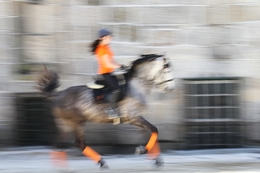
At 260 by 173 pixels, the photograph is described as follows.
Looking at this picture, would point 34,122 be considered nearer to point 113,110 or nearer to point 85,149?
point 85,149

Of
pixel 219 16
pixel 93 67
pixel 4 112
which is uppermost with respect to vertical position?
pixel 219 16

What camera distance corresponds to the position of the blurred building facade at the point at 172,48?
372 inches

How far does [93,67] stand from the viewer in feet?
31.5

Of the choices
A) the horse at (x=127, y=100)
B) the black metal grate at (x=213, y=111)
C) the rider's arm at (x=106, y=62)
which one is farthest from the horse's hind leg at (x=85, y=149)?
the black metal grate at (x=213, y=111)

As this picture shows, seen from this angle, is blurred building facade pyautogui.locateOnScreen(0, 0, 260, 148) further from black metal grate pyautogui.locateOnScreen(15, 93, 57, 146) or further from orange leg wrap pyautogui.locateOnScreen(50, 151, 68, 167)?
orange leg wrap pyautogui.locateOnScreen(50, 151, 68, 167)

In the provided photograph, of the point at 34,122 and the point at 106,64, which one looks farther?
the point at 34,122

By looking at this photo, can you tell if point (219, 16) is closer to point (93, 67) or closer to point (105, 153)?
point (93, 67)

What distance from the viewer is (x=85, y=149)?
8.48 m

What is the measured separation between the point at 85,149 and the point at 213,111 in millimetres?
2508

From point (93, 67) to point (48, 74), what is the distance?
1.28 meters

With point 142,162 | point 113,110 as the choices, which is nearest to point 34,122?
point 142,162

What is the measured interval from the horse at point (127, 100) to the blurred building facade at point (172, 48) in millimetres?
1173

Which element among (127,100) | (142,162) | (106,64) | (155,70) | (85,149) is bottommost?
(142,162)

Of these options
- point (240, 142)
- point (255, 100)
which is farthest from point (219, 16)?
point (240, 142)
